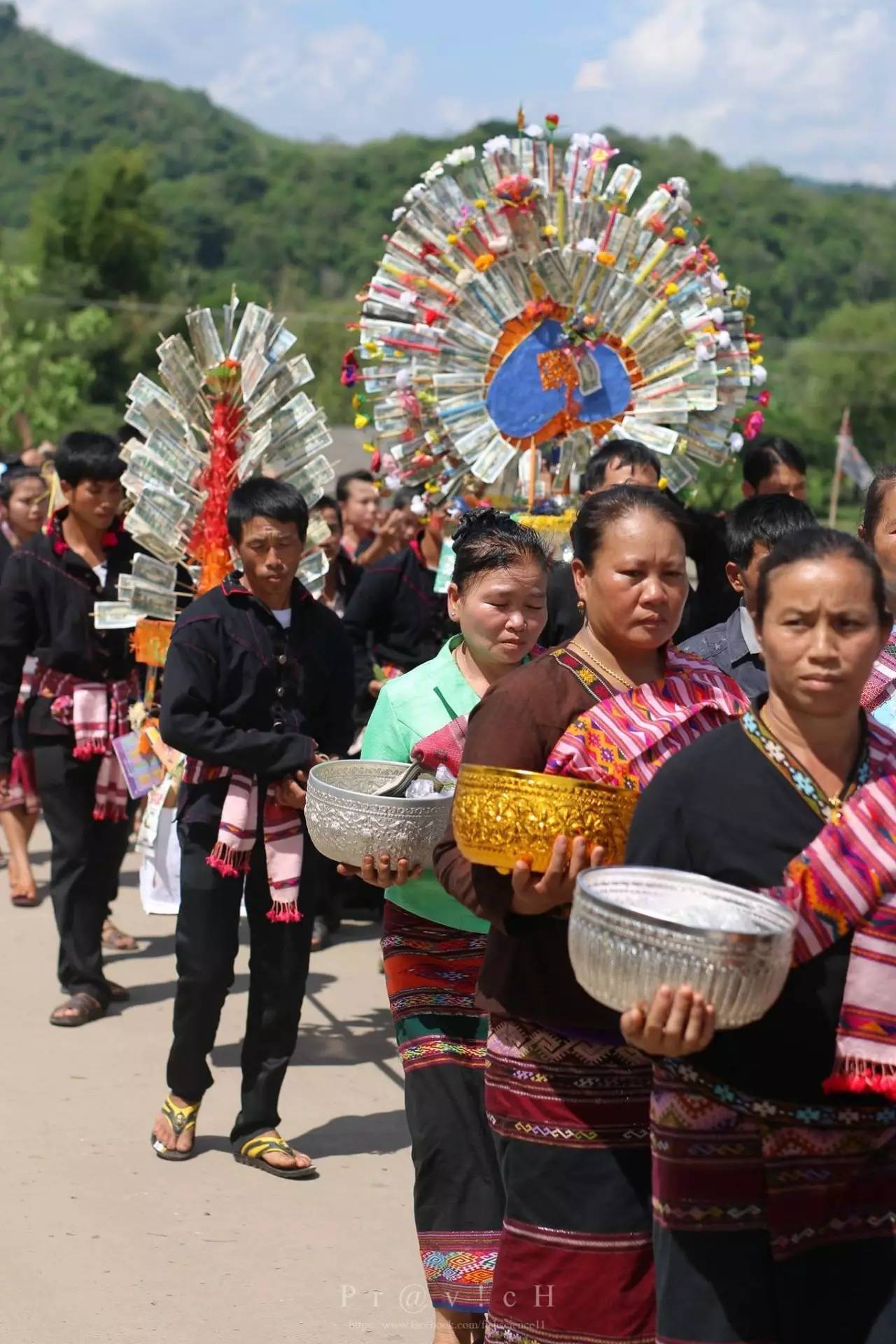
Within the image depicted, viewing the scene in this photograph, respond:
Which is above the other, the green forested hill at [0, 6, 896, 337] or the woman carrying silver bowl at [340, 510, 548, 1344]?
the green forested hill at [0, 6, 896, 337]

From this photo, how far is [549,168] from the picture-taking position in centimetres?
620

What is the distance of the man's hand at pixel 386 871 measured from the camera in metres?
3.91

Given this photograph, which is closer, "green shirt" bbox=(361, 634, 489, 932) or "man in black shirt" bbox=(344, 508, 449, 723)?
"green shirt" bbox=(361, 634, 489, 932)

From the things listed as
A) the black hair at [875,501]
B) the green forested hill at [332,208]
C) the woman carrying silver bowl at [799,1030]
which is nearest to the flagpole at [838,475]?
the black hair at [875,501]

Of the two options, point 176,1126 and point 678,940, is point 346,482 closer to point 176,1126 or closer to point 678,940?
point 176,1126

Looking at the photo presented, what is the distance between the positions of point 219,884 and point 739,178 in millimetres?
89558

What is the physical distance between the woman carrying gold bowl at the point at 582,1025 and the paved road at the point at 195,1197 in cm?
113

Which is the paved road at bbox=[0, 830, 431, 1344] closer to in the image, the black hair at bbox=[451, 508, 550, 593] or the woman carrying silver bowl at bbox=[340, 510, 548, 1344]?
the woman carrying silver bowl at bbox=[340, 510, 548, 1344]

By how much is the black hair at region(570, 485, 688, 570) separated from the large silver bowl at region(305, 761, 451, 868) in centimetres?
75

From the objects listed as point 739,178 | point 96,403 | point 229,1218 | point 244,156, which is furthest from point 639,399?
point 244,156

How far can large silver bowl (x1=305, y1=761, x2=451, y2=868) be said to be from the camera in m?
3.88

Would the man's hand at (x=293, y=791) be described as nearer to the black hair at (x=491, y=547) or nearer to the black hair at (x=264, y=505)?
the black hair at (x=264, y=505)

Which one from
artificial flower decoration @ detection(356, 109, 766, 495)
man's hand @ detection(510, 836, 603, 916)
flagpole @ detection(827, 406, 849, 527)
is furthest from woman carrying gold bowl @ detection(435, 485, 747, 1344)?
flagpole @ detection(827, 406, 849, 527)

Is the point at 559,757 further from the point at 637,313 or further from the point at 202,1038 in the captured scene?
the point at 637,313
